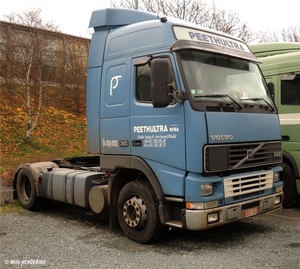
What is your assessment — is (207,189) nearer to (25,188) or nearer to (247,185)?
(247,185)

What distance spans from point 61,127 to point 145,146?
12713 mm

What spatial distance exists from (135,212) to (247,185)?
5.48 ft

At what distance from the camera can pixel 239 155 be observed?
203 inches

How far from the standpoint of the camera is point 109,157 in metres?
5.96

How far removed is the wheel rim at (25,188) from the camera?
801cm

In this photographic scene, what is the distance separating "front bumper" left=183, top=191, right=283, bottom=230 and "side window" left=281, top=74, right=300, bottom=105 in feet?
8.82

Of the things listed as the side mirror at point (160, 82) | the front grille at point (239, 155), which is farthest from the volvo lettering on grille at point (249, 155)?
the side mirror at point (160, 82)

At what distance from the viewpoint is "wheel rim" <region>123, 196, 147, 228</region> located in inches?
210

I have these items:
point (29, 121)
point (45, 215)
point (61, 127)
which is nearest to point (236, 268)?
point (45, 215)

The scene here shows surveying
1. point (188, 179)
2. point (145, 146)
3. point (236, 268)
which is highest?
point (145, 146)

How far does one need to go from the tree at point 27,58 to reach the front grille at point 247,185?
434 inches

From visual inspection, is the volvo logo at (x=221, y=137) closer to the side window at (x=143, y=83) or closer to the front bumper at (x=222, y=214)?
the front bumper at (x=222, y=214)

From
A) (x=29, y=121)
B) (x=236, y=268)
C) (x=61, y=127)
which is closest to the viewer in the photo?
(x=236, y=268)

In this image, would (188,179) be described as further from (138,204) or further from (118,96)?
(118,96)
